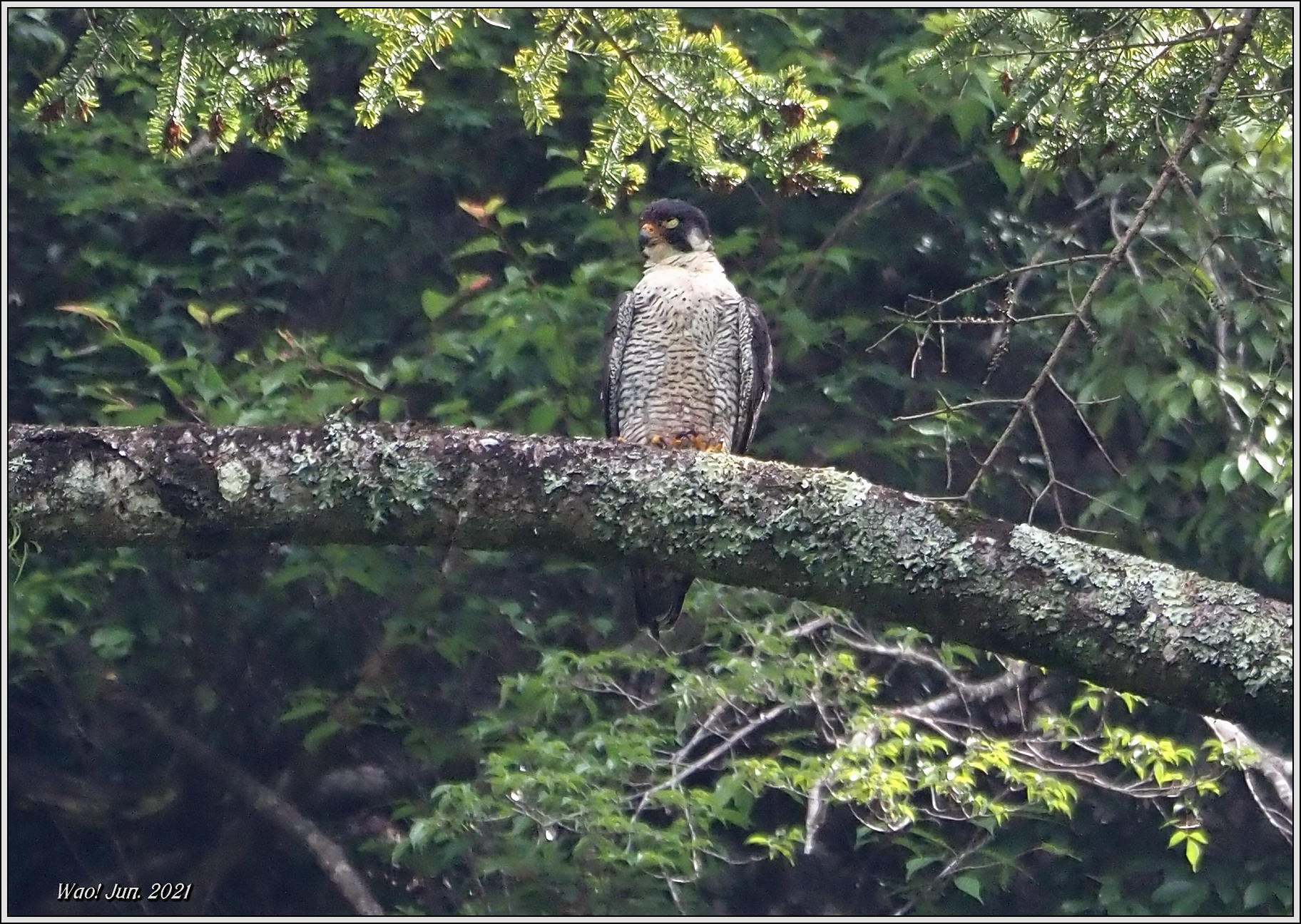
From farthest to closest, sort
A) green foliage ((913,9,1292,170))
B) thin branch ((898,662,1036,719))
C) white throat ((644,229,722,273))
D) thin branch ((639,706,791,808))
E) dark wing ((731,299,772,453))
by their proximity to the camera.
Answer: thin branch ((898,662,1036,719))
white throat ((644,229,722,273))
dark wing ((731,299,772,453))
thin branch ((639,706,791,808))
green foliage ((913,9,1292,170))

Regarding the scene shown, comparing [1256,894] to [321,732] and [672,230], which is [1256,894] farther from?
[321,732]

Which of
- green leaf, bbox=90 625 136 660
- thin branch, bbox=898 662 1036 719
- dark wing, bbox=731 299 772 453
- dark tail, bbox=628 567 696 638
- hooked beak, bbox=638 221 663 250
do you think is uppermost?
hooked beak, bbox=638 221 663 250

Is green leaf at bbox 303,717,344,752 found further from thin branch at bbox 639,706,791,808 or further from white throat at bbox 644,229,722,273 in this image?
white throat at bbox 644,229,722,273

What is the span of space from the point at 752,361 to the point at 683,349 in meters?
0.24

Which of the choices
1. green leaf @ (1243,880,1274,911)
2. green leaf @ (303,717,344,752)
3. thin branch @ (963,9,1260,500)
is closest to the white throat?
green leaf @ (303,717,344,752)

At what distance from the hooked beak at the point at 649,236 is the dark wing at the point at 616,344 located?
0.21m

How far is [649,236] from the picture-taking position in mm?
5113

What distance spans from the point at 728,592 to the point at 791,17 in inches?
94.2

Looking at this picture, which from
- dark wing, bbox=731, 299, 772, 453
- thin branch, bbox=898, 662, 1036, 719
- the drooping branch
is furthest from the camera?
thin branch, bbox=898, 662, 1036, 719

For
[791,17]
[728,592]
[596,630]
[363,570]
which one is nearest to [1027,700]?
[728,592]

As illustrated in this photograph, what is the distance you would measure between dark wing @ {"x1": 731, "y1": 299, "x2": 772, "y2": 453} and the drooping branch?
2250mm

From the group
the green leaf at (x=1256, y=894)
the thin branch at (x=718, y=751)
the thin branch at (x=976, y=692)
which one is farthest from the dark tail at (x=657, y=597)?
the green leaf at (x=1256, y=894)


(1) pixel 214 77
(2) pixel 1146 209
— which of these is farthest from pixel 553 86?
(2) pixel 1146 209

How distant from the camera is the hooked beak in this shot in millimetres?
5086
